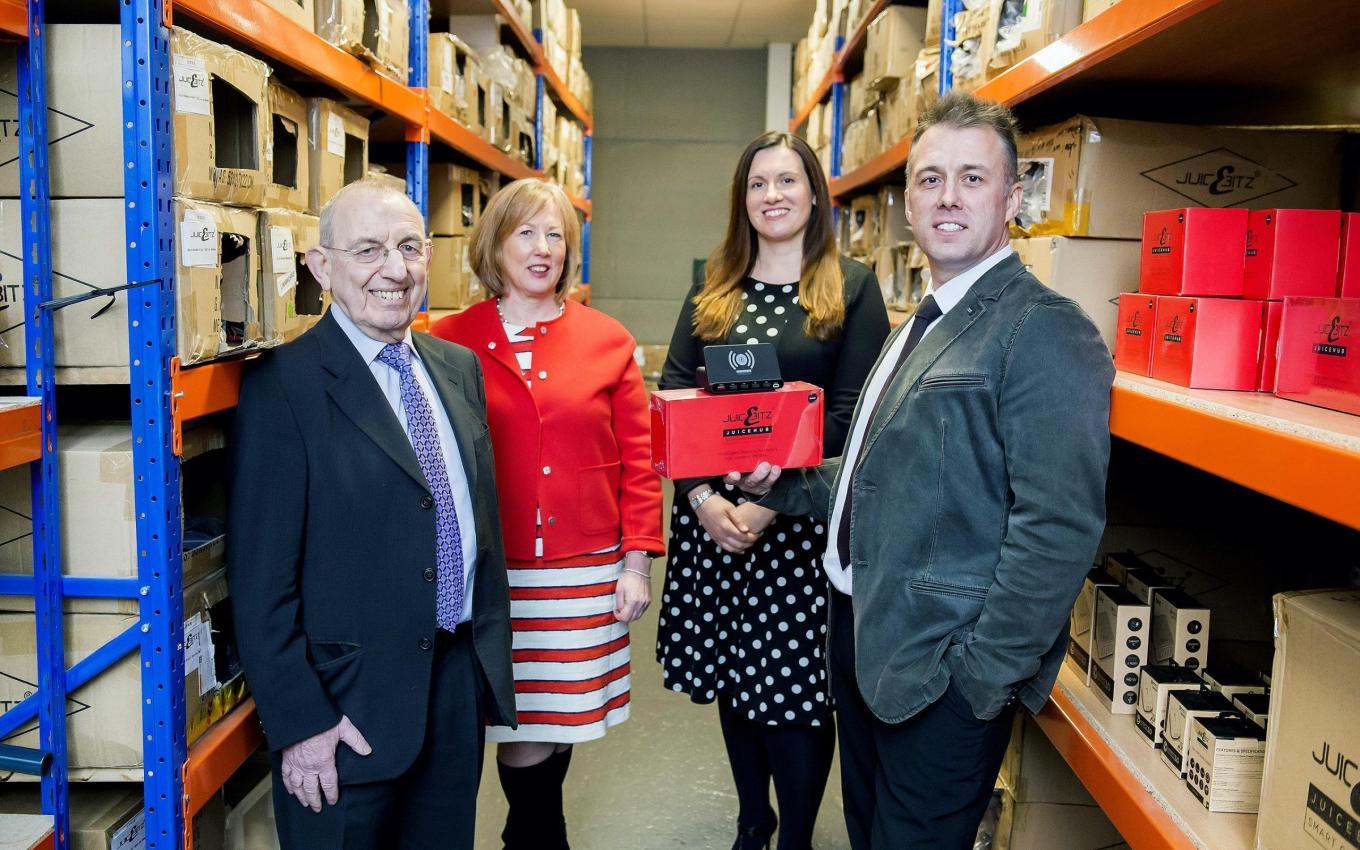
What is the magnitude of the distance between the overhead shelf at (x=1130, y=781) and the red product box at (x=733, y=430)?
615 millimetres

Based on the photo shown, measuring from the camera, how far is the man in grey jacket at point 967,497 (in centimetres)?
128

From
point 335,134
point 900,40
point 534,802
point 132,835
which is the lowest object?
point 534,802

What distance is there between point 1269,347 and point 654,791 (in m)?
2.12

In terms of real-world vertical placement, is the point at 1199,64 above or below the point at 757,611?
above

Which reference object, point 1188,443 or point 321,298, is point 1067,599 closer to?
point 1188,443

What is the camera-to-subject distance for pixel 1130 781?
1357 millimetres

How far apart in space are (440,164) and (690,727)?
7.11ft

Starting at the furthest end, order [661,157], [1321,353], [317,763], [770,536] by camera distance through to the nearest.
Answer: [661,157] → [770,536] → [317,763] → [1321,353]

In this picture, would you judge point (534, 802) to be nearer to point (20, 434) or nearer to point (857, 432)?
point (857, 432)

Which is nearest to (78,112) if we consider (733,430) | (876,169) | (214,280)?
(214,280)

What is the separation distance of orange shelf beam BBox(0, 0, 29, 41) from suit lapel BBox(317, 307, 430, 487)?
0.55 metres

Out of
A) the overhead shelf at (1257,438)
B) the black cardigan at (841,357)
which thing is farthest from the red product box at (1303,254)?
the black cardigan at (841,357)

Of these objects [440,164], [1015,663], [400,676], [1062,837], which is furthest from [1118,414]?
[440,164]

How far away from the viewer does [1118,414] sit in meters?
1.33
